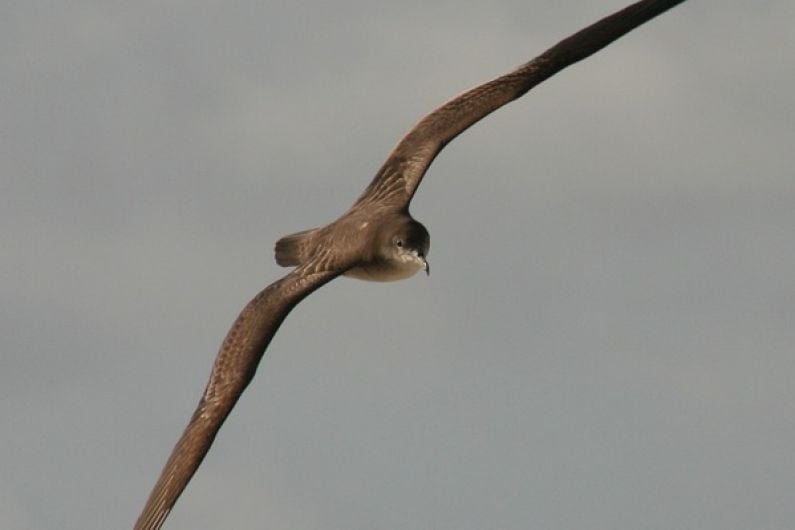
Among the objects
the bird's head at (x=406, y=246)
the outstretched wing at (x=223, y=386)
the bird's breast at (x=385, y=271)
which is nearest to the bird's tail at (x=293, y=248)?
the bird's breast at (x=385, y=271)

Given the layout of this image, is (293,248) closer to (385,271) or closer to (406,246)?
(385,271)

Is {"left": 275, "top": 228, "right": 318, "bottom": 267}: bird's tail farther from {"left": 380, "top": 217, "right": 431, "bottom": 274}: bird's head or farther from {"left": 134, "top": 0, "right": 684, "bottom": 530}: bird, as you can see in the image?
{"left": 380, "top": 217, "right": 431, "bottom": 274}: bird's head

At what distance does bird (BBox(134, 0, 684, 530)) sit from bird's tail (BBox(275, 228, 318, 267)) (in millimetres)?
13

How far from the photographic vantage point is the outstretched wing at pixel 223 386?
22.9m

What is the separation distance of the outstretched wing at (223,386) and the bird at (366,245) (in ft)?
0.04

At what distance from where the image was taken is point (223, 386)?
23438 mm

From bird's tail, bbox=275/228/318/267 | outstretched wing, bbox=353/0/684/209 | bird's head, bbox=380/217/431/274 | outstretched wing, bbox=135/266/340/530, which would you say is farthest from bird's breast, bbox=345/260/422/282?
outstretched wing, bbox=353/0/684/209

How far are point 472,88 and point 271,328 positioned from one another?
514 cm

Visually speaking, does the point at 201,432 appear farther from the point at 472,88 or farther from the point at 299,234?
the point at 472,88

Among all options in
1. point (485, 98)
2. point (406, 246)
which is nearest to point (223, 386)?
point (406, 246)

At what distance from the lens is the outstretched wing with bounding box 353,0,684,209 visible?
88.0 ft

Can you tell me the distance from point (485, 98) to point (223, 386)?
232 inches

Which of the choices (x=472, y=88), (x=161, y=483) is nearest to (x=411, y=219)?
(x=472, y=88)

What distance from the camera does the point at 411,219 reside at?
25.5 metres
